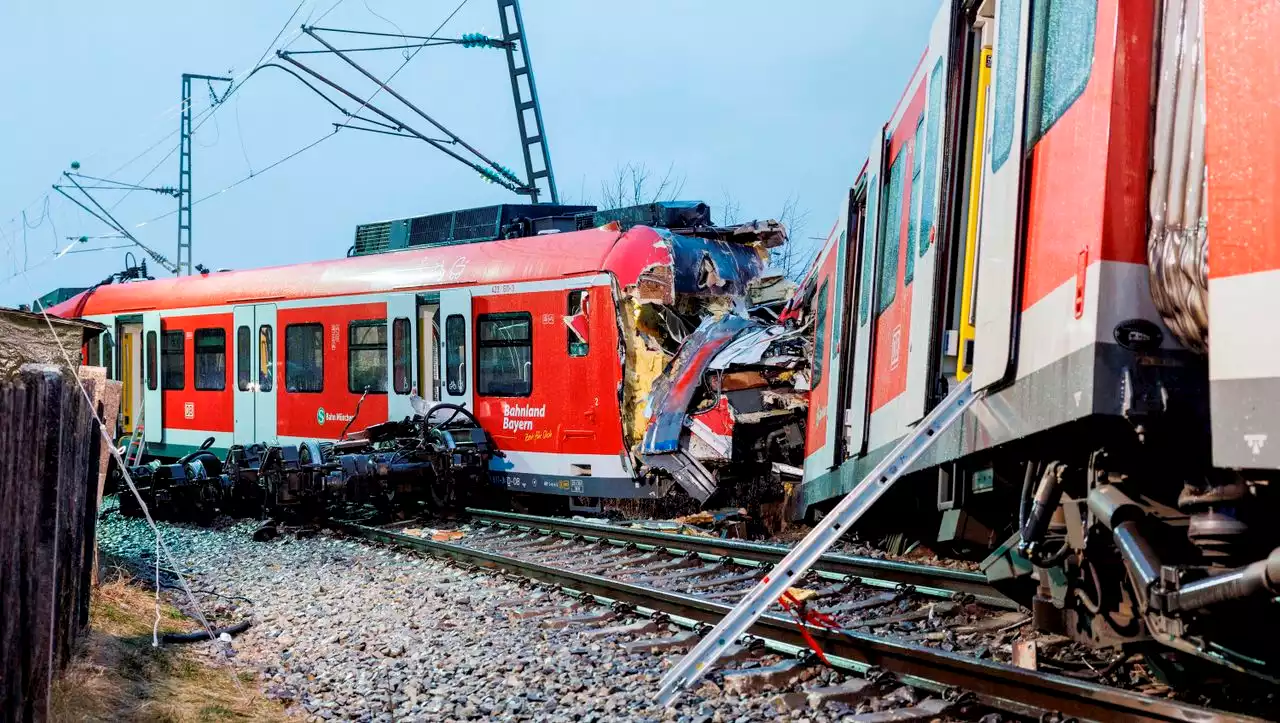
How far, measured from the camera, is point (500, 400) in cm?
1425

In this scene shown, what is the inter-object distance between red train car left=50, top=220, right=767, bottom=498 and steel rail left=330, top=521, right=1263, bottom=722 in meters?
4.88

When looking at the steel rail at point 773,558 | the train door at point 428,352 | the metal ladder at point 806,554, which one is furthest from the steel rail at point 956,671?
the train door at point 428,352

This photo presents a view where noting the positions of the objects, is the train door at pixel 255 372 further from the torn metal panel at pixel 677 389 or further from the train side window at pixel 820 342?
the train side window at pixel 820 342

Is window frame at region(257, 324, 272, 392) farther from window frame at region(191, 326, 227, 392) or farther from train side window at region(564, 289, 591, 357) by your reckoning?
train side window at region(564, 289, 591, 357)

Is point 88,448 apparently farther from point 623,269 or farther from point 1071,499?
point 623,269

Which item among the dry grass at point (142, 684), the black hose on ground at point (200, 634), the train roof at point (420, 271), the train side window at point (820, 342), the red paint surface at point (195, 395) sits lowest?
the black hose on ground at point (200, 634)

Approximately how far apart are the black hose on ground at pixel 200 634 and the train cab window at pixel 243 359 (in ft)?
31.7

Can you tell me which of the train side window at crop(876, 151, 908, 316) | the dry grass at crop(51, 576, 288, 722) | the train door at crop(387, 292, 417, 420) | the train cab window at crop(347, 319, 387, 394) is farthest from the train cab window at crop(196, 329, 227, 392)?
the train side window at crop(876, 151, 908, 316)

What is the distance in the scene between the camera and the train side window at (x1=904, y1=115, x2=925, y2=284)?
20.8 feet

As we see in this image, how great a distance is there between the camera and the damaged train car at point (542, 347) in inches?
490

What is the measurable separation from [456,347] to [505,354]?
0.83 m

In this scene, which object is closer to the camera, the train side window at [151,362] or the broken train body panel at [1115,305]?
the broken train body panel at [1115,305]

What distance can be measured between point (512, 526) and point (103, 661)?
20.3 feet

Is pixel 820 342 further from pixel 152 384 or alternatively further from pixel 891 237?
pixel 152 384
